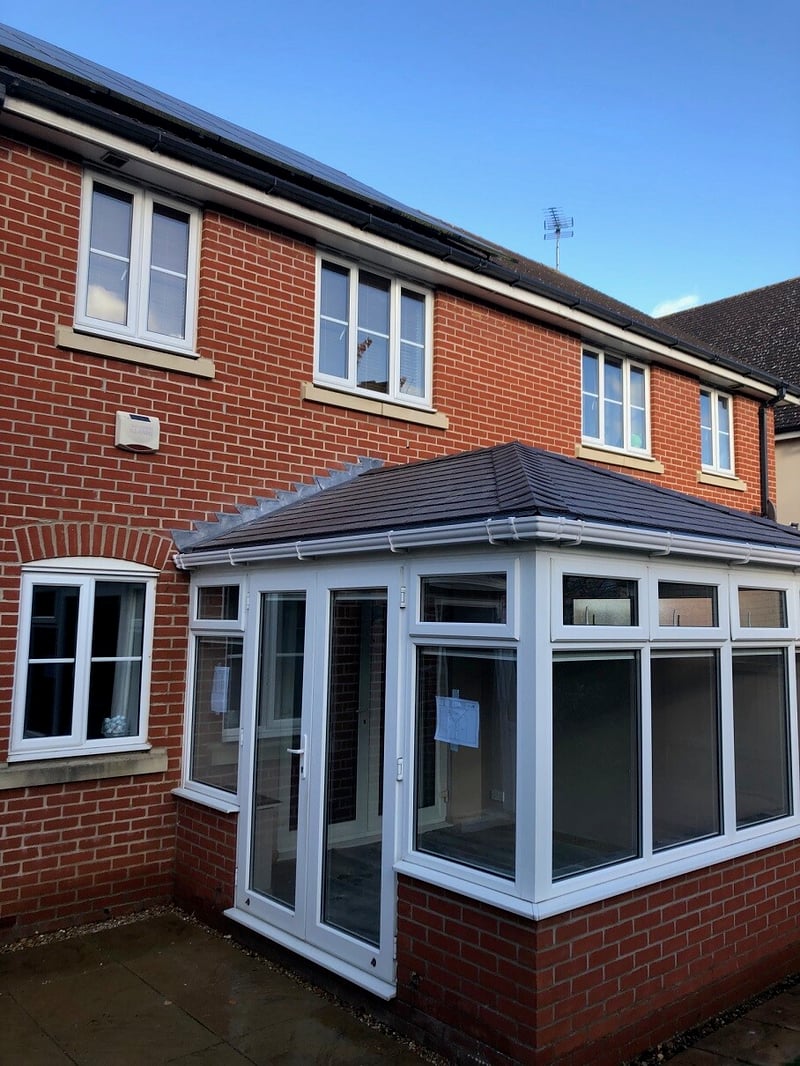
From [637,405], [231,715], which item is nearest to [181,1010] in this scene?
[231,715]

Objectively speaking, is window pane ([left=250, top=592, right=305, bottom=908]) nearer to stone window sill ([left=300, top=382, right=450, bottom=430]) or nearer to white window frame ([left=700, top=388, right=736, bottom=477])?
stone window sill ([left=300, top=382, right=450, bottom=430])

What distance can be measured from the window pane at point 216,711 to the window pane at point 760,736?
11.2 ft

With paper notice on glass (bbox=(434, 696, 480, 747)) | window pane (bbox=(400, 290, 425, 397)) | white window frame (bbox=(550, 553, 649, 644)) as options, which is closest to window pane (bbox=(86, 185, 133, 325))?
window pane (bbox=(400, 290, 425, 397))

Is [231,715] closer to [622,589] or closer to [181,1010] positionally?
[181,1010]

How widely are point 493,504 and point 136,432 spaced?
320cm

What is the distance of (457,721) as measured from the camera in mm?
4391

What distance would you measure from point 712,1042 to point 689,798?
1.26 meters

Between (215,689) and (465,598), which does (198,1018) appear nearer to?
(215,689)

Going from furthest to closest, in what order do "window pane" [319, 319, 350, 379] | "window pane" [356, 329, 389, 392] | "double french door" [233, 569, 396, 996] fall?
"window pane" [356, 329, 389, 392], "window pane" [319, 319, 350, 379], "double french door" [233, 569, 396, 996]

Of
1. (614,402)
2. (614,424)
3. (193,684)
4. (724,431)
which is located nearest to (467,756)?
(193,684)

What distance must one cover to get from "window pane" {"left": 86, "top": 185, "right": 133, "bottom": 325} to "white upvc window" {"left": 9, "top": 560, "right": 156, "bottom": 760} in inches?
77.2

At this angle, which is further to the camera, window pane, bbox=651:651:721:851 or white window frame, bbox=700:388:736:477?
white window frame, bbox=700:388:736:477

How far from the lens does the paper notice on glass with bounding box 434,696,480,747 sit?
4309 millimetres

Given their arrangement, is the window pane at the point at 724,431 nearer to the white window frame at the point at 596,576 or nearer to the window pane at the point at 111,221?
the white window frame at the point at 596,576
